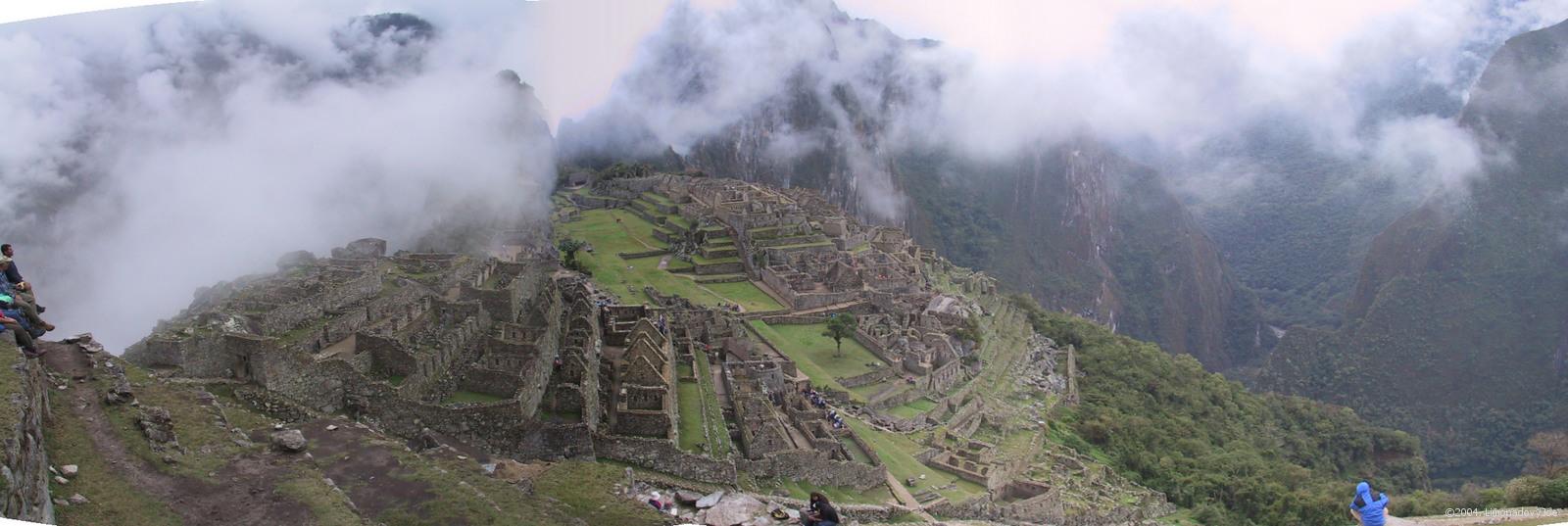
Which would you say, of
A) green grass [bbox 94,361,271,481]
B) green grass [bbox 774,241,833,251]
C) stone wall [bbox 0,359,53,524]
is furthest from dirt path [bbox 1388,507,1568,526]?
green grass [bbox 774,241,833,251]

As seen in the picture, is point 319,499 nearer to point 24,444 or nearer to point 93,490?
point 93,490

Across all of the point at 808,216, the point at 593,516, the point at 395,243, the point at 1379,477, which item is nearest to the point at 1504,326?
the point at 1379,477

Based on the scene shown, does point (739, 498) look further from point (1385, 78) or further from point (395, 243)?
point (1385, 78)

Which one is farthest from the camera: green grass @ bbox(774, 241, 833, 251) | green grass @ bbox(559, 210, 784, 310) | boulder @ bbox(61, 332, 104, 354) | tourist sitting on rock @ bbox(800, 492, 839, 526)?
green grass @ bbox(774, 241, 833, 251)

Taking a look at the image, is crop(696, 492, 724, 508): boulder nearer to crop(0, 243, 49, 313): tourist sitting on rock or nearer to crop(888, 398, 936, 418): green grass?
crop(0, 243, 49, 313): tourist sitting on rock

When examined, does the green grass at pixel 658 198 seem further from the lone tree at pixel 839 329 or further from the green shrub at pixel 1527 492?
the green shrub at pixel 1527 492
